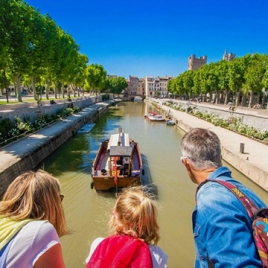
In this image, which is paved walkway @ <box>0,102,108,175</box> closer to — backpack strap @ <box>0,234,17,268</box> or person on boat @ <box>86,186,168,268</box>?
person on boat @ <box>86,186,168,268</box>

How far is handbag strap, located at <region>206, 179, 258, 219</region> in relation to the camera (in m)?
1.37

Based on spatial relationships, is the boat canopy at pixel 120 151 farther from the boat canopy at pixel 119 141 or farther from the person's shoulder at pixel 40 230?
the person's shoulder at pixel 40 230

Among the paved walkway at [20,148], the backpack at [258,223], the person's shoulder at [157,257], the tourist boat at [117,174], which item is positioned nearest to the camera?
the backpack at [258,223]

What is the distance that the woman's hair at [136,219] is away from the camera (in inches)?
80.4

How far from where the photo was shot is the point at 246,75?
41438 millimetres

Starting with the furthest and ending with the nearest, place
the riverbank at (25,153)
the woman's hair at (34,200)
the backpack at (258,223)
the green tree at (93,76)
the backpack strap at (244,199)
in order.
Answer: the green tree at (93,76) < the riverbank at (25,153) < the woman's hair at (34,200) < the backpack strap at (244,199) < the backpack at (258,223)

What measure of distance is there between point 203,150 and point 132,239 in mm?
1000

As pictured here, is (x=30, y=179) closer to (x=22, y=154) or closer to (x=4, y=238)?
(x=4, y=238)

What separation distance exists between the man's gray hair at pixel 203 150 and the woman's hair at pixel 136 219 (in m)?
0.61

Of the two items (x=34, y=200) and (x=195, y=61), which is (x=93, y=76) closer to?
(x=34, y=200)

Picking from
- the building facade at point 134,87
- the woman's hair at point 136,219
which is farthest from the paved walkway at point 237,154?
the building facade at point 134,87

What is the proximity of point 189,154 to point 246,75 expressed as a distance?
45.9 meters

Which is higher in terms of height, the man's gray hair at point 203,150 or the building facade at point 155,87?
the building facade at point 155,87

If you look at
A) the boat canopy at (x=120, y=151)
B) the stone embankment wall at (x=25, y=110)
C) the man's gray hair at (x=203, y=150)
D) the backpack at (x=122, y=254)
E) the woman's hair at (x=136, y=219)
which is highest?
the man's gray hair at (x=203, y=150)
